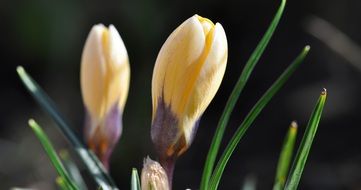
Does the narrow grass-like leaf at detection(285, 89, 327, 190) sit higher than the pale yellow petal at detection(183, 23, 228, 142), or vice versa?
the pale yellow petal at detection(183, 23, 228, 142)

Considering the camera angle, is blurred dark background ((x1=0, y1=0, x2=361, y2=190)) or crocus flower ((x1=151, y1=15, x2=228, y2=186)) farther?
blurred dark background ((x1=0, y1=0, x2=361, y2=190))

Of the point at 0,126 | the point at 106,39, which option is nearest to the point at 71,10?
the point at 0,126

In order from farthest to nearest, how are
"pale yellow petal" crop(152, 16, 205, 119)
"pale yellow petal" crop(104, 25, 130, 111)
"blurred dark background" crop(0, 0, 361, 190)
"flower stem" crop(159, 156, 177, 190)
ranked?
1. "blurred dark background" crop(0, 0, 361, 190)
2. "pale yellow petal" crop(104, 25, 130, 111)
3. "flower stem" crop(159, 156, 177, 190)
4. "pale yellow petal" crop(152, 16, 205, 119)

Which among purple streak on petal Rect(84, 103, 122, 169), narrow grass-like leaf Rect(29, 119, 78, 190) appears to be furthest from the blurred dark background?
narrow grass-like leaf Rect(29, 119, 78, 190)

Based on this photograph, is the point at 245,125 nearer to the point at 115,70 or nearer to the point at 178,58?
the point at 178,58

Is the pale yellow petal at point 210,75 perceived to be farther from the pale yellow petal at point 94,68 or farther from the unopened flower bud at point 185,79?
the pale yellow petal at point 94,68

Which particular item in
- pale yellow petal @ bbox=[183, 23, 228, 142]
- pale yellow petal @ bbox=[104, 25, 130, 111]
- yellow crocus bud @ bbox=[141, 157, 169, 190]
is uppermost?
pale yellow petal @ bbox=[104, 25, 130, 111]

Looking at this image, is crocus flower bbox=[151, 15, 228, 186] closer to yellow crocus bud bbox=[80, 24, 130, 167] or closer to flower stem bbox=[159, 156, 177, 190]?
flower stem bbox=[159, 156, 177, 190]
